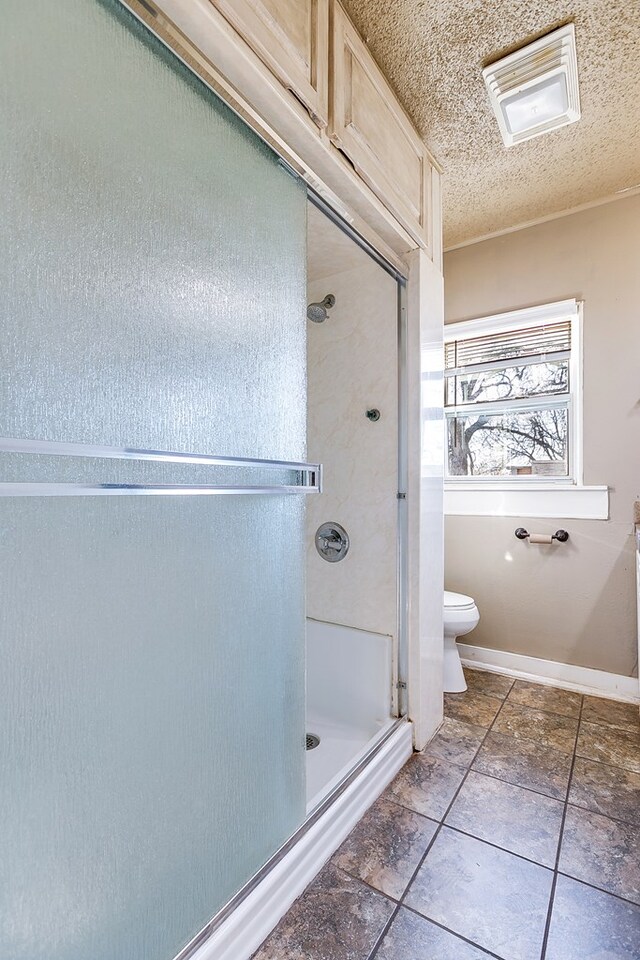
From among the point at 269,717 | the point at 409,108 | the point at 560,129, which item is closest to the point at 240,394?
the point at 269,717

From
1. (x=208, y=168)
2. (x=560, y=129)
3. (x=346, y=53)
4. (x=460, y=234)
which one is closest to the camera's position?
(x=208, y=168)

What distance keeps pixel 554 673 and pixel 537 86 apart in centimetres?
246

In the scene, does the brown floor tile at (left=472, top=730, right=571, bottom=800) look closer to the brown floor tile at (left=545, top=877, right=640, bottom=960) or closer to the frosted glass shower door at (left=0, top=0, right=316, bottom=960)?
the brown floor tile at (left=545, top=877, right=640, bottom=960)

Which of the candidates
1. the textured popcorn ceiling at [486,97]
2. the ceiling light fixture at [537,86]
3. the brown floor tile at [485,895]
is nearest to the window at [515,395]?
the textured popcorn ceiling at [486,97]

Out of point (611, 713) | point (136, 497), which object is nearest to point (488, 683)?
point (611, 713)

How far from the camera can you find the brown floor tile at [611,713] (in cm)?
193

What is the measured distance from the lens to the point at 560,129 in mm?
1743

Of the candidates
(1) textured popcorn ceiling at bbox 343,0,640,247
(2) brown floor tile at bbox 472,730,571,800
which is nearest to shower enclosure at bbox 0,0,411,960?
(1) textured popcorn ceiling at bbox 343,0,640,247

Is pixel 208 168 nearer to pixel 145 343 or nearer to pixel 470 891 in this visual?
pixel 145 343

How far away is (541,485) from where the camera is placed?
2389mm

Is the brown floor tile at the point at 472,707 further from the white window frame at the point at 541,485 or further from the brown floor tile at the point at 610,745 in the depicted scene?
the white window frame at the point at 541,485

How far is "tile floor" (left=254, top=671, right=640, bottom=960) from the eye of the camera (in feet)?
3.30

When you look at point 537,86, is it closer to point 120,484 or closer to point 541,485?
point 541,485

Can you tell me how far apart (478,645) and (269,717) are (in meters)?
1.79
